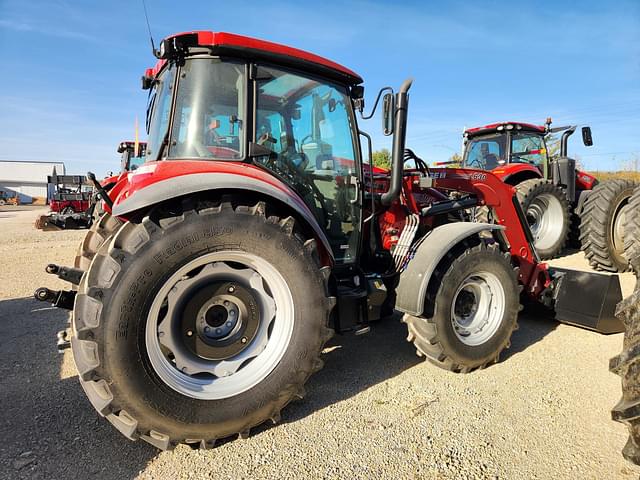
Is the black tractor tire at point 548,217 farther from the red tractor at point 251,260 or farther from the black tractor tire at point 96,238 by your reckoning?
the black tractor tire at point 96,238

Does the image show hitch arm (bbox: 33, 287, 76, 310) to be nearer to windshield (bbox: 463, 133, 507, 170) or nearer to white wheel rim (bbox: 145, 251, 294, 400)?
white wheel rim (bbox: 145, 251, 294, 400)

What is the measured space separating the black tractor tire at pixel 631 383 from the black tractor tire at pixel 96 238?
3044mm

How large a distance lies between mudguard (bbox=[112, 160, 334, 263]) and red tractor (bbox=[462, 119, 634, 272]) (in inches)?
134

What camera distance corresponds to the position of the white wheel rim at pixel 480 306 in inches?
129

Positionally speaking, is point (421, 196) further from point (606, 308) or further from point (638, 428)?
point (638, 428)

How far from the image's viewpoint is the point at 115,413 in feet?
6.69

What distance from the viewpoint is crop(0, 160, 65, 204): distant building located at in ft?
180

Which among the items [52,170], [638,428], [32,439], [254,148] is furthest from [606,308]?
[52,170]

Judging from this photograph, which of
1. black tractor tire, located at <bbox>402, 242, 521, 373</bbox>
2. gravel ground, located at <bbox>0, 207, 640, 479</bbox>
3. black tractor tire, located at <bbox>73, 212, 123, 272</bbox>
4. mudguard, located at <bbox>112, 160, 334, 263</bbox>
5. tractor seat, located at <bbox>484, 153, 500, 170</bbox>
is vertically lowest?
gravel ground, located at <bbox>0, 207, 640, 479</bbox>

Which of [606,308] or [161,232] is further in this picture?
[606,308]

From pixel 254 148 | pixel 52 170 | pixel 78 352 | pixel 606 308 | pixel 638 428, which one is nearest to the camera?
pixel 638 428

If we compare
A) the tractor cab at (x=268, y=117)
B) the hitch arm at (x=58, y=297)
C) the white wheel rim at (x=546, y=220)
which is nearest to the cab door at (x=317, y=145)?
the tractor cab at (x=268, y=117)

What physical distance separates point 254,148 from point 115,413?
5.43 feet

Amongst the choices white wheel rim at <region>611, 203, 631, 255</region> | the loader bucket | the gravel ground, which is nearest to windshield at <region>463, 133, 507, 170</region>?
white wheel rim at <region>611, 203, 631, 255</region>
